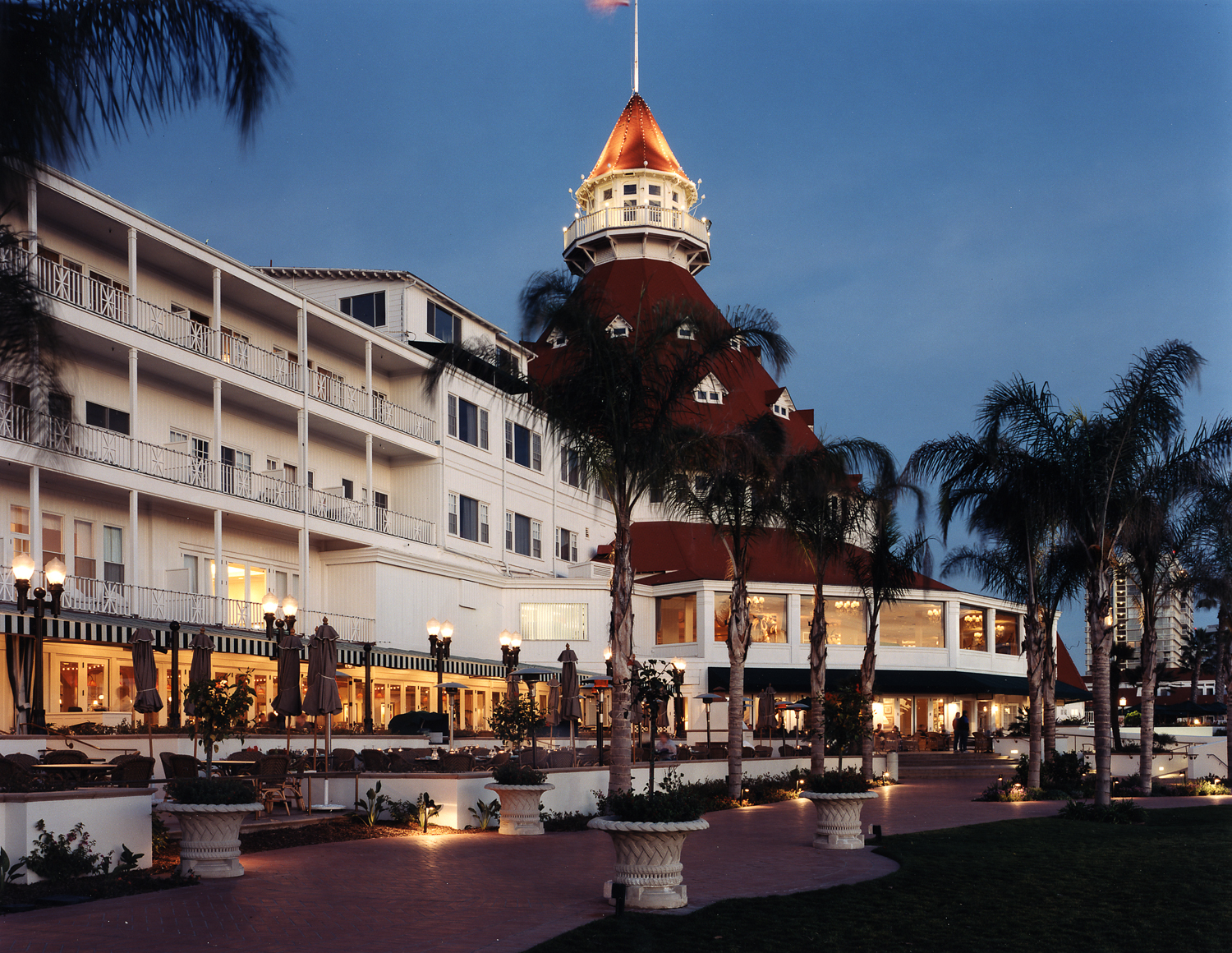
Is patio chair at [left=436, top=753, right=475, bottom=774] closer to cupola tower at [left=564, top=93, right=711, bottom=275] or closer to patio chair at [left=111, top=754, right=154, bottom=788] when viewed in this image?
patio chair at [left=111, top=754, right=154, bottom=788]

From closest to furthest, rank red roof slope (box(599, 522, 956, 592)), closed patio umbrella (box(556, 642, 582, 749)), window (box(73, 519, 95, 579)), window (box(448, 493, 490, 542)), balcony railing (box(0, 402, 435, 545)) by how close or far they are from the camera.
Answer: closed patio umbrella (box(556, 642, 582, 749)) < balcony railing (box(0, 402, 435, 545)) < window (box(73, 519, 95, 579)) < window (box(448, 493, 490, 542)) < red roof slope (box(599, 522, 956, 592))

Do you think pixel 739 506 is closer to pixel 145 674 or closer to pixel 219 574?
pixel 145 674

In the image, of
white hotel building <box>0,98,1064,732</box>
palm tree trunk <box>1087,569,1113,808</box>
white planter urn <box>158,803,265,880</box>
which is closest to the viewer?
white planter urn <box>158,803,265,880</box>

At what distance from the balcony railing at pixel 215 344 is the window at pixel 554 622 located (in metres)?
7.62

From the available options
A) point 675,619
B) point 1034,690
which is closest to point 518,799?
point 1034,690

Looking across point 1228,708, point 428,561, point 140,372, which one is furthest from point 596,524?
point 1228,708

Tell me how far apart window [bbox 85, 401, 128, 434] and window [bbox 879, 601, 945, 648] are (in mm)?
32168

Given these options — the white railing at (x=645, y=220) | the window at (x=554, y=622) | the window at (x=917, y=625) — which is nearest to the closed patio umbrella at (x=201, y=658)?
the window at (x=554, y=622)

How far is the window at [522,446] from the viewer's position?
45906mm

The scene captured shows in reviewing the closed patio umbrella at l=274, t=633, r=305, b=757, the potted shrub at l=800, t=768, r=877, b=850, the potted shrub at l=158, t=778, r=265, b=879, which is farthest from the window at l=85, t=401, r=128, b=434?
the potted shrub at l=800, t=768, r=877, b=850

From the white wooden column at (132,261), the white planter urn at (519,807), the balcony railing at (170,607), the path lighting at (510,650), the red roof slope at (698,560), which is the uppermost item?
the white wooden column at (132,261)

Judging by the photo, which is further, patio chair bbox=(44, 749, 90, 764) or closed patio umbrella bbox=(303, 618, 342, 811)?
closed patio umbrella bbox=(303, 618, 342, 811)

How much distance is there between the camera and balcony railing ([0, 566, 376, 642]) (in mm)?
28141

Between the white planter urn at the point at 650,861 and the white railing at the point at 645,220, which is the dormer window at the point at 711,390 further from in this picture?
the white railing at the point at 645,220
